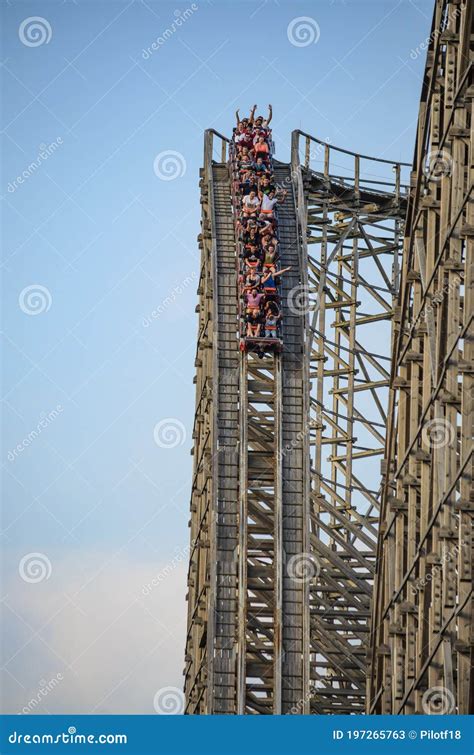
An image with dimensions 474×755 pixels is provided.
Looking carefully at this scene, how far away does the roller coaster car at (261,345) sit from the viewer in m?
34.8

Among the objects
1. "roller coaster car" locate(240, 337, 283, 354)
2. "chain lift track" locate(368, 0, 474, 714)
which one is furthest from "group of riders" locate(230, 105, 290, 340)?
"chain lift track" locate(368, 0, 474, 714)

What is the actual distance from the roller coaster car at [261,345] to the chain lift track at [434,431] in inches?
285

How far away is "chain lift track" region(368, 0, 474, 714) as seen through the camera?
22281 mm

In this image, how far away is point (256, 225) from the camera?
36094mm

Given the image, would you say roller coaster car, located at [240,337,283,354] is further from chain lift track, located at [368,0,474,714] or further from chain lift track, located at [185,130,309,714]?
chain lift track, located at [368,0,474,714]

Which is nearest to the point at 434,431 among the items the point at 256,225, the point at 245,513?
the point at 245,513

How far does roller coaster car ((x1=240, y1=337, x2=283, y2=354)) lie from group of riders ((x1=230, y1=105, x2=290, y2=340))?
7cm

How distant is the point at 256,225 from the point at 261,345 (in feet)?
8.37

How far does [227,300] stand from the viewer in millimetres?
36312

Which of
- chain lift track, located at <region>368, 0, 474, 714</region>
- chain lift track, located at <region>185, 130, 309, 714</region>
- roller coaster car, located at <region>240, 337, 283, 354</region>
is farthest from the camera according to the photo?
roller coaster car, located at <region>240, 337, 283, 354</region>

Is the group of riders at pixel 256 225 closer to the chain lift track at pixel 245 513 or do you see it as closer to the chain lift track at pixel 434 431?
the chain lift track at pixel 245 513

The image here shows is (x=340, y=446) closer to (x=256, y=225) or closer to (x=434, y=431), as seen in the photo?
(x=256, y=225)

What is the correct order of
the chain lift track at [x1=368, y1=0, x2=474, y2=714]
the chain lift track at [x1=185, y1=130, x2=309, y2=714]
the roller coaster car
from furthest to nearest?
the roller coaster car
the chain lift track at [x1=185, y1=130, x2=309, y2=714]
the chain lift track at [x1=368, y1=0, x2=474, y2=714]
